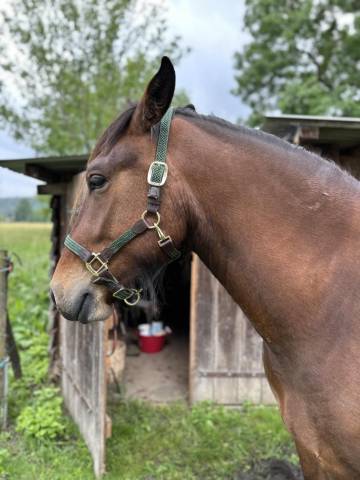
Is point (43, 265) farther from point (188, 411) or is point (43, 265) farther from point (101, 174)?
point (101, 174)

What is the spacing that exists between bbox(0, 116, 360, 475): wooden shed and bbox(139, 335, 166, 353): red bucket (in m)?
0.25

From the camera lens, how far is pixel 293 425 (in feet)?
5.32

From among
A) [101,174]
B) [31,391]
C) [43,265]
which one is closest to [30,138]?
[43,265]

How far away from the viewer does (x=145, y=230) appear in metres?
1.49

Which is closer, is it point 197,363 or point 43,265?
point 197,363

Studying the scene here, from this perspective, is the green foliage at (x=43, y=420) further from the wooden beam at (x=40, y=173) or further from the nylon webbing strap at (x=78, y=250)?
the nylon webbing strap at (x=78, y=250)

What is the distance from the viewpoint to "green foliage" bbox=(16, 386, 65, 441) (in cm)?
364

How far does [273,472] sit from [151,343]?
2.92 m

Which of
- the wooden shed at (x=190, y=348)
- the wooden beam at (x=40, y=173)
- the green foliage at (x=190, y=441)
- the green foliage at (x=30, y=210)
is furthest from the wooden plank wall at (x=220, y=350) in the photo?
the green foliage at (x=30, y=210)

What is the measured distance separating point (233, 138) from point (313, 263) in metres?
0.58

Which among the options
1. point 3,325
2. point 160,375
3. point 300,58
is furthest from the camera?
point 300,58

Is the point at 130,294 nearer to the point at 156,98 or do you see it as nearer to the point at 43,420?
the point at 156,98

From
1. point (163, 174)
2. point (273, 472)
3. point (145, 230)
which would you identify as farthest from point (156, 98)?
point (273, 472)

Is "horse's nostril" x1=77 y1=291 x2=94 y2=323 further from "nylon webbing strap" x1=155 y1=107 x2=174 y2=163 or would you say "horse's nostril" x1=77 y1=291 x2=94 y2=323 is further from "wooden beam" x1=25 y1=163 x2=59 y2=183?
"wooden beam" x1=25 y1=163 x2=59 y2=183
